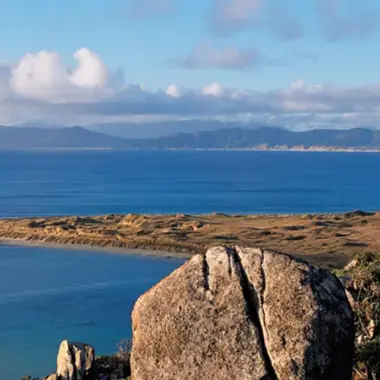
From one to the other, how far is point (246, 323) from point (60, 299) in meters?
39.7

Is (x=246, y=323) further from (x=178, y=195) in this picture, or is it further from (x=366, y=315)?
(x=178, y=195)

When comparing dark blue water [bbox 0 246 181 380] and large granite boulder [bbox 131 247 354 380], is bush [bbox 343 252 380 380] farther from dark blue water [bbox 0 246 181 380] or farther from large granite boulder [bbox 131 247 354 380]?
dark blue water [bbox 0 246 181 380]

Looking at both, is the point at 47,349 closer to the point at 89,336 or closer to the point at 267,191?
the point at 89,336

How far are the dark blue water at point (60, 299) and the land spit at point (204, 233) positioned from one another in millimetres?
4451

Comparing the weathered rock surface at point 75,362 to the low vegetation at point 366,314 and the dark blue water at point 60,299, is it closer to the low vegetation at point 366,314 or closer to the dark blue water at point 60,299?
the low vegetation at point 366,314

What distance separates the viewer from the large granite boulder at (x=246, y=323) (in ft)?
38.8

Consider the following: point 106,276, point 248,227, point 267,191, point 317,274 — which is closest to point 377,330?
point 317,274

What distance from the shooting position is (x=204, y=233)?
78250 millimetres

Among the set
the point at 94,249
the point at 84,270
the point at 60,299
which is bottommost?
the point at 94,249

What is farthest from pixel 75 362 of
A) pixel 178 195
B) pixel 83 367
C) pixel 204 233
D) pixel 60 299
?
pixel 178 195

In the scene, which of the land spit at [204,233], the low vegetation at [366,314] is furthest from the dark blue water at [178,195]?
the low vegetation at [366,314]

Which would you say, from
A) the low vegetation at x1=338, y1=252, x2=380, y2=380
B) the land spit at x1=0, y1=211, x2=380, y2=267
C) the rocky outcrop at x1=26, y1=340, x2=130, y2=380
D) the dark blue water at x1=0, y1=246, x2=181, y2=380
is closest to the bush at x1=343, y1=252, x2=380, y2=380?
the low vegetation at x1=338, y1=252, x2=380, y2=380

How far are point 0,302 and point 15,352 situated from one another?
14510 millimetres

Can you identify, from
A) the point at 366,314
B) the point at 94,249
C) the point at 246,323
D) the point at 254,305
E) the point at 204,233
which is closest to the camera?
the point at 246,323
